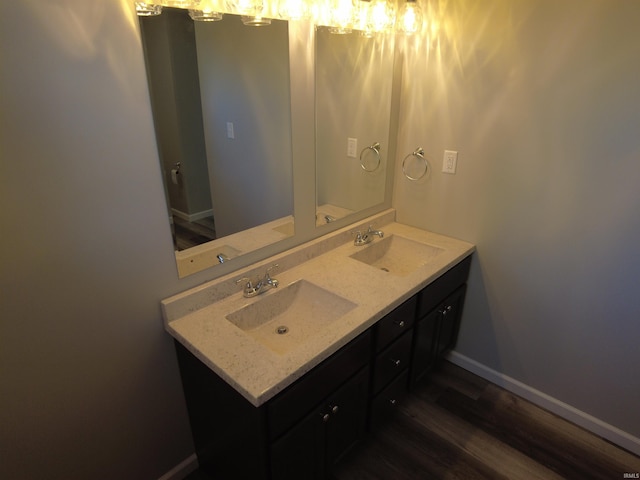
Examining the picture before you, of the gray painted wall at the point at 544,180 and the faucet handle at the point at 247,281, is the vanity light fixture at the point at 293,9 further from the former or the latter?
the faucet handle at the point at 247,281

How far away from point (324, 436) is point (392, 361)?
47 centimetres

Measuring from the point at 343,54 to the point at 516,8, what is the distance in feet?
2.47

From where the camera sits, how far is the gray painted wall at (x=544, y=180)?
1471mm

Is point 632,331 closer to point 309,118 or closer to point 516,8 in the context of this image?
point 516,8

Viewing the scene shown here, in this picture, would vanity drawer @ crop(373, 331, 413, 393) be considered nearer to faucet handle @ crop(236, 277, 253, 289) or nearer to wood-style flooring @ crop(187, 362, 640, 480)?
wood-style flooring @ crop(187, 362, 640, 480)

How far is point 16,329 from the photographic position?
1060mm

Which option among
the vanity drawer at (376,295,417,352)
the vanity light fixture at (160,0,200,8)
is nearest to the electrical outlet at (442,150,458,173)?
the vanity drawer at (376,295,417,352)

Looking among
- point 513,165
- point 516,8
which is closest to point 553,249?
point 513,165

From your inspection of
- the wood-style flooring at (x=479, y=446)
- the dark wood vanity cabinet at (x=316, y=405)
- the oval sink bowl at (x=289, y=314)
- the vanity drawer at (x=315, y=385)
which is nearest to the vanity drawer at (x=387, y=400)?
the dark wood vanity cabinet at (x=316, y=405)

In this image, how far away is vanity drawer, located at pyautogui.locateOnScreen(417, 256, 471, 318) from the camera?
1.74 metres

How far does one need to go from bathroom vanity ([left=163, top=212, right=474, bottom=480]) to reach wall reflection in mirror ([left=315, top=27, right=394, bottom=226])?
0.80 feet

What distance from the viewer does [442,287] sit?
1.85 m

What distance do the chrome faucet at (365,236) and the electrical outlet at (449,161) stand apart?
1.62 ft

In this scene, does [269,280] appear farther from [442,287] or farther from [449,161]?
[449,161]
